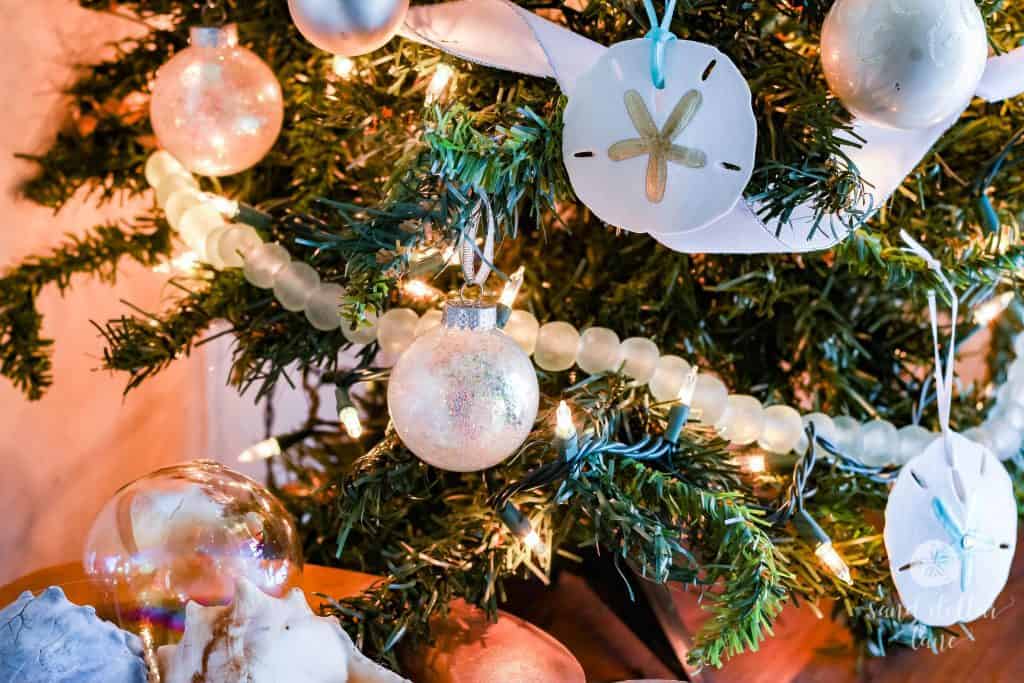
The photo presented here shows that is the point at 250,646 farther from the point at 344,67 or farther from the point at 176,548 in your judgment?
the point at 344,67

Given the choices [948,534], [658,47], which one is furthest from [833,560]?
[658,47]

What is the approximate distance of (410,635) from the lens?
0.46 m

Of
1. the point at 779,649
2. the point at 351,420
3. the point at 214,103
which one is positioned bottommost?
the point at 779,649

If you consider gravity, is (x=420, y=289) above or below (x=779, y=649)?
above

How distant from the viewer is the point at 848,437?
55 cm

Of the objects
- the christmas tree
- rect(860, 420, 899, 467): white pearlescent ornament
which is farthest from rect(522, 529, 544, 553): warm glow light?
rect(860, 420, 899, 467): white pearlescent ornament

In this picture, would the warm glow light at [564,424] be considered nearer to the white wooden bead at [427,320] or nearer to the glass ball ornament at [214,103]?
the white wooden bead at [427,320]

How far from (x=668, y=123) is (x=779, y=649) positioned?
12.4 inches

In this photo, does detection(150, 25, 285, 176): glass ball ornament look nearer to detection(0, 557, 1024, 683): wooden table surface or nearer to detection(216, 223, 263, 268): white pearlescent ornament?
detection(216, 223, 263, 268): white pearlescent ornament

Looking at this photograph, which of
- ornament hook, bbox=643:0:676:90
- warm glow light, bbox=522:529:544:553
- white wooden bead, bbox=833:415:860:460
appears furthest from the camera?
white wooden bead, bbox=833:415:860:460

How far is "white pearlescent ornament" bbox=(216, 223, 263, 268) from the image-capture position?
51 cm

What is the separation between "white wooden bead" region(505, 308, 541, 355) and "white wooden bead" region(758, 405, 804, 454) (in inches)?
5.4

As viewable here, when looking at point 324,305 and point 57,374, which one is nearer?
point 324,305

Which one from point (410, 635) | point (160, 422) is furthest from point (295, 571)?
point (160, 422)
